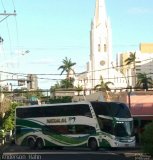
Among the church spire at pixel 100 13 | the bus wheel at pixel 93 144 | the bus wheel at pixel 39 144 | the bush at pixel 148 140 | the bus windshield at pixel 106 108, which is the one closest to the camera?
the bush at pixel 148 140

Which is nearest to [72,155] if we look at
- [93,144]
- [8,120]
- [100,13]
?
[93,144]

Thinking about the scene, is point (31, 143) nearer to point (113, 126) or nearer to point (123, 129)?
point (113, 126)

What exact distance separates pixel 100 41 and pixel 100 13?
9488mm

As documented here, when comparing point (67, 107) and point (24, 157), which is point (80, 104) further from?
point (24, 157)

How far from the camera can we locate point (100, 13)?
175 metres

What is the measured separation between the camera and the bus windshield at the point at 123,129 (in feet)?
136

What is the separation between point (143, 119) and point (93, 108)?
16304mm

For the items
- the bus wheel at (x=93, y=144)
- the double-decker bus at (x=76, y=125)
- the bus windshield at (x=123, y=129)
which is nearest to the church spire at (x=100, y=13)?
the double-decker bus at (x=76, y=125)

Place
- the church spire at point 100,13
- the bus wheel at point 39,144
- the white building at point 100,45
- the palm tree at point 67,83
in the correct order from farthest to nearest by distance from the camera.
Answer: the church spire at point 100,13 < the white building at point 100,45 < the palm tree at point 67,83 < the bus wheel at point 39,144

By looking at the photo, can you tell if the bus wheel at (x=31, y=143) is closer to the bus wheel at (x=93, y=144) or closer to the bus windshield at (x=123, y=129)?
the bus wheel at (x=93, y=144)

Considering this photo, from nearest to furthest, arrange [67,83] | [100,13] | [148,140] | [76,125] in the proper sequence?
1. [148,140]
2. [76,125]
3. [67,83]
4. [100,13]

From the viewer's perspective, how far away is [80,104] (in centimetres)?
4250

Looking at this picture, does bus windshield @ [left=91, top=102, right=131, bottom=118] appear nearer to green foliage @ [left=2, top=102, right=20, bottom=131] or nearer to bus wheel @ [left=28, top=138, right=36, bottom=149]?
bus wheel @ [left=28, top=138, right=36, bottom=149]

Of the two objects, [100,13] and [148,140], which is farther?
[100,13]
